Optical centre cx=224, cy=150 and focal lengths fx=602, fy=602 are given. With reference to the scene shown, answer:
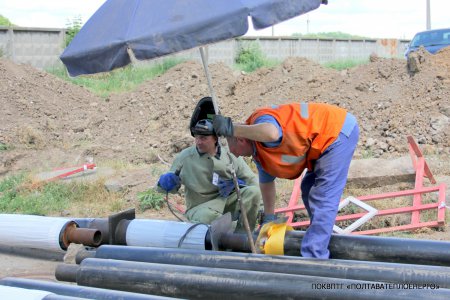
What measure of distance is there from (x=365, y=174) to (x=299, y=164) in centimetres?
419

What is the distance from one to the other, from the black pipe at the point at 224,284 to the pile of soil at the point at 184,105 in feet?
20.2

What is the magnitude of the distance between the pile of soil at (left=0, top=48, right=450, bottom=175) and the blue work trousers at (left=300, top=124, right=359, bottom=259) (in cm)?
623

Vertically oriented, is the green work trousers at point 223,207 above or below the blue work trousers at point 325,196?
below

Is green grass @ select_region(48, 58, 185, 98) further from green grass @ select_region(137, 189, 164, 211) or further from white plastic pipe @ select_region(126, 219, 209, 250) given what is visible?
white plastic pipe @ select_region(126, 219, 209, 250)

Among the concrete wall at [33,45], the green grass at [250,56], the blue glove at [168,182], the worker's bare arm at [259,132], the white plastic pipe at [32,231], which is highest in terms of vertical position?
the concrete wall at [33,45]

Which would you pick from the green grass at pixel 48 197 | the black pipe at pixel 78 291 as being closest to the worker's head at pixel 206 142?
the black pipe at pixel 78 291

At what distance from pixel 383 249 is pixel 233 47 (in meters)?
19.2

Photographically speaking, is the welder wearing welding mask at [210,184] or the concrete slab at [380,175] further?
the concrete slab at [380,175]

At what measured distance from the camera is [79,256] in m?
4.55

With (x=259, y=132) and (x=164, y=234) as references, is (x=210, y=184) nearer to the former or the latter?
(x=164, y=234)

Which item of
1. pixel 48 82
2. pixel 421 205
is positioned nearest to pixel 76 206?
pixel 421 205

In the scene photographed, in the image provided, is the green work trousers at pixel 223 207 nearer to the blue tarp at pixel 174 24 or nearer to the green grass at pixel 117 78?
the blue tarp at pixel 174 24

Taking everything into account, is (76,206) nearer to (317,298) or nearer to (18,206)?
(18,206)

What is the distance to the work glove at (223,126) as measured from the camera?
3582 mm
